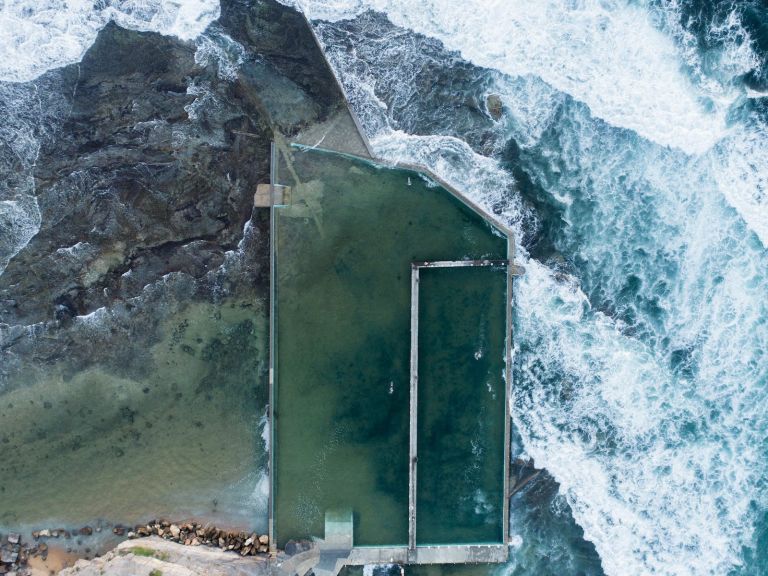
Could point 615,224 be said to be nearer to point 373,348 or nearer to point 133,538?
point 373,348

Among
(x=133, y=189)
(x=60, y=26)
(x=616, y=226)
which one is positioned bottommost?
(x=616, y=226)

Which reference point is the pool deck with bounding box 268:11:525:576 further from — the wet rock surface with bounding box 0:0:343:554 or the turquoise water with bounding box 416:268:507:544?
the wet rock surface with bounding box 0:0:343:554

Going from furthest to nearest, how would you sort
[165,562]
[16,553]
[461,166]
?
[461,166], [16,553], [165,562]

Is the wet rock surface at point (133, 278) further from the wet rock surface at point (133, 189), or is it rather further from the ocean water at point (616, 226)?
the ocean water at point (616, 226)

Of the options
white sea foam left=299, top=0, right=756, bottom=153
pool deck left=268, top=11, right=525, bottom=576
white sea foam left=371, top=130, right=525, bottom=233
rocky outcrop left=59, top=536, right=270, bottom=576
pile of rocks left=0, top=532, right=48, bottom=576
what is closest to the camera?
rocky outcrop left=59, top=536, right=270, bottom=576

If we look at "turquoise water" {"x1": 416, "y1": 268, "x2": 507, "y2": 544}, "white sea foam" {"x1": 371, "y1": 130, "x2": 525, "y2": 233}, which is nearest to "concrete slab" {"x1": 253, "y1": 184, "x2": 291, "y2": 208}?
"white sea foam" {"x1": 371, "y1": 130, "x2": 525, "y2": 233}

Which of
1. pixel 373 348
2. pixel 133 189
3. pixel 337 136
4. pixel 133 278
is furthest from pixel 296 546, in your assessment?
pixel 337 136

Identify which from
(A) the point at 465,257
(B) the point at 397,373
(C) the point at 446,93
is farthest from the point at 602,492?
(C) the point at 446,93
